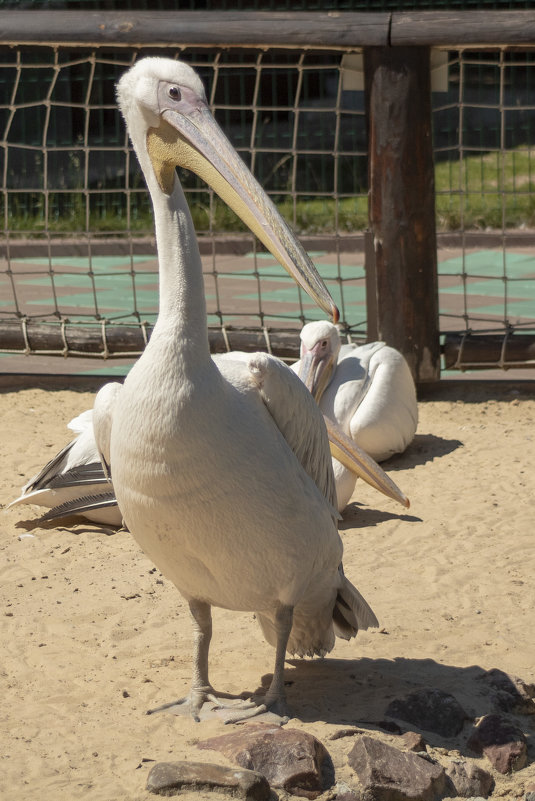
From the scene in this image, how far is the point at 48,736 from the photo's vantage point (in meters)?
2.71

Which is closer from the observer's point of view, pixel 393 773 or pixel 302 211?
pixel 393 773

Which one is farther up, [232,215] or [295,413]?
[232,215]

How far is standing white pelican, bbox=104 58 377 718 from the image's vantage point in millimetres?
2480

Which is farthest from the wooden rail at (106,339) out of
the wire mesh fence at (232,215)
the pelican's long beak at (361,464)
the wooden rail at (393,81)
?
the pelican's long beak at (361,464)

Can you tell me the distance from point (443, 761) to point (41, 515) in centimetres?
224

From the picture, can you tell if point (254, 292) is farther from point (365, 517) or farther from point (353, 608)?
point (353, 608)

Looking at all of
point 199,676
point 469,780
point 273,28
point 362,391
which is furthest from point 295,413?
point 273,28

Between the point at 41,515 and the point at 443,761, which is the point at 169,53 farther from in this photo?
the point at 443,761

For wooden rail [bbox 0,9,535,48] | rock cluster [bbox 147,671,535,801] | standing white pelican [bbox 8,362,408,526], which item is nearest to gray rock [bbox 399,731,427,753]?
rock cluster [bbox 147,671,535,801]

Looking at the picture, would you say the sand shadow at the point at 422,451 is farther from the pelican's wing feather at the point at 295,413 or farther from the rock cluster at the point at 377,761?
the rock cluster at the point at 377,761

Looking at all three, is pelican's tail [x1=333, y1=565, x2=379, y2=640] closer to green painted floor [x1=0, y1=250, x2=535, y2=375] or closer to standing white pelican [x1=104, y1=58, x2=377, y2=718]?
standing white pelican [x1=104, y1=58, x2=377, y2=718]

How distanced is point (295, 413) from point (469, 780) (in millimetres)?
A: 957

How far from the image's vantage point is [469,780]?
101 inches

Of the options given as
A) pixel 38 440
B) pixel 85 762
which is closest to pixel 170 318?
pixel 85 762
